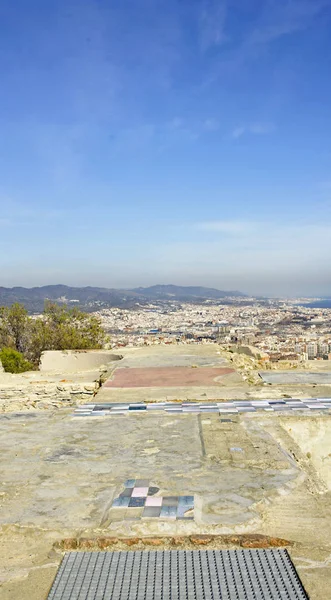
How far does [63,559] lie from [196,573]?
3.20ft

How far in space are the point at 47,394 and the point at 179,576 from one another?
761 cm

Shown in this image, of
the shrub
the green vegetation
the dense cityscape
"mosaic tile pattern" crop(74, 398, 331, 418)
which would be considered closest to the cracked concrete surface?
"mosaic tile pattern" crop(74, 398, 331, 418)

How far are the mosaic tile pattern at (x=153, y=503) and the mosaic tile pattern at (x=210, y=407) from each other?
297 cm

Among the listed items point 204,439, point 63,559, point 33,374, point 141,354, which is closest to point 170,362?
point 141,354

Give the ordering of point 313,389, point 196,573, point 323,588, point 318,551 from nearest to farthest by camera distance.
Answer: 1. point 323,588
2. point 196,573
3. point 318,551
4. point 313,389

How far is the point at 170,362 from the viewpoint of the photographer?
12.4 m

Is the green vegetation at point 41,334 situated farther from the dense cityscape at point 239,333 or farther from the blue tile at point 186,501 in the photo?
the blue tile at point 186,501

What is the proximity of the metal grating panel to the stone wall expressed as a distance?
6814mm

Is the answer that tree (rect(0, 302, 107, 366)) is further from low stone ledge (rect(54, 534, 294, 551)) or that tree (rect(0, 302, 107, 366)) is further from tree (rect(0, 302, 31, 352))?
low stone ledge (rect(54, 534, 294, 551))

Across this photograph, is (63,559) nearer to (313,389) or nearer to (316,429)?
(316,429)

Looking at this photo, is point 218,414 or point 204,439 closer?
point 204,439

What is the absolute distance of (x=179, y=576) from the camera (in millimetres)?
3244

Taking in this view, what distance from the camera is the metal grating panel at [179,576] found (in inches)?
121

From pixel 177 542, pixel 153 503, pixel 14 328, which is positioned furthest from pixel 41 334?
pixel 177 542
